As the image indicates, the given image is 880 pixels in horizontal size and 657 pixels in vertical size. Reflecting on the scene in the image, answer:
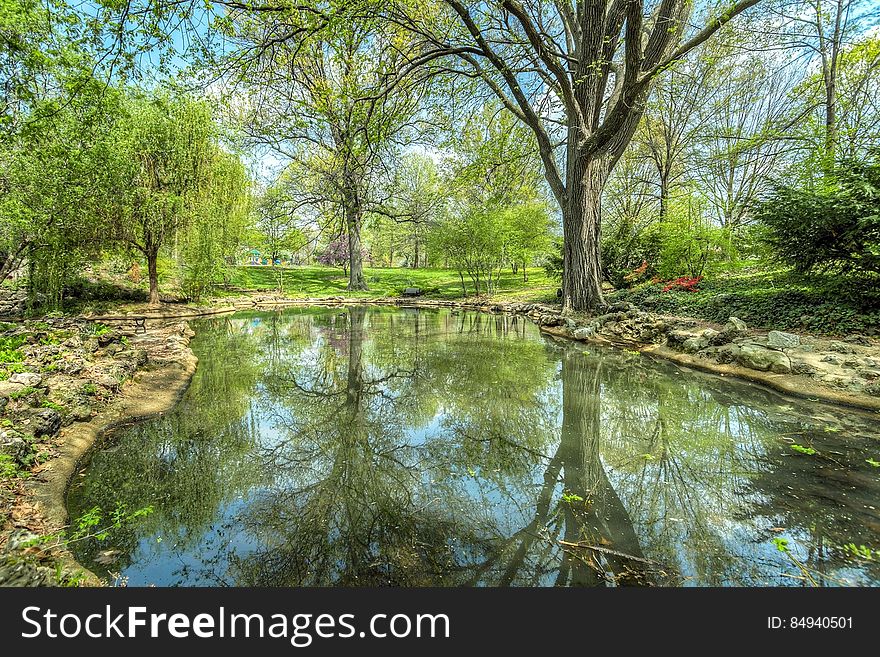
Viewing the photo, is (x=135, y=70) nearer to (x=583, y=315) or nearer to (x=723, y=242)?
(x=583, y=315)

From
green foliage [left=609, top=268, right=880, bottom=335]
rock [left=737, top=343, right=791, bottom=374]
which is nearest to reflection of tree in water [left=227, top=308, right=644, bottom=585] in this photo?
rock [left=737, top=343, right=791, bottom=374]

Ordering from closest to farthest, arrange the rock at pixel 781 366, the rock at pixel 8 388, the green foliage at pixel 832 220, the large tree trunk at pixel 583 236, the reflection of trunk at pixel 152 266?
1. the rock at pixel 8 388
2. the rock at pixel 781 366
3. the green foliage at pixel 832 220
4. the large tree trunk at pixel 583 236
5. the reflection of trunk at pixel 152 266

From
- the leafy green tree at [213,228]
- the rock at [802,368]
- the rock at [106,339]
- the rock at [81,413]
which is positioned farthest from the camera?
the leafy green tree at [213,228]

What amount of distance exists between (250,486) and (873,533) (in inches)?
172

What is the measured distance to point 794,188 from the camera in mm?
7691

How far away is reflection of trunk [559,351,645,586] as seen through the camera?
2158 millimetres

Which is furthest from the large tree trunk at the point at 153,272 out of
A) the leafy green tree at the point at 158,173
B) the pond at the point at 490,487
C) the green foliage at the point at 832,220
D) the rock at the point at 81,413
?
the green foliage at the point at 832,220

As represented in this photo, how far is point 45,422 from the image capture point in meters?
3.64

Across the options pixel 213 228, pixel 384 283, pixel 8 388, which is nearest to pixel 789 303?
pixel 8 388

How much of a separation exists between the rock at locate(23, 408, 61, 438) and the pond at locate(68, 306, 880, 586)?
436 millimetres

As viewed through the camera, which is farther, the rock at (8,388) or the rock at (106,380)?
the rock at (106,380)

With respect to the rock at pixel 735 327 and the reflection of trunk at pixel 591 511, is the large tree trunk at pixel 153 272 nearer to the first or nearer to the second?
the reflection of trunk at pixel 591 511

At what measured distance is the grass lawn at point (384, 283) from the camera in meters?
25.4

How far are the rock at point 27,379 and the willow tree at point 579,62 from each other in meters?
7.82
